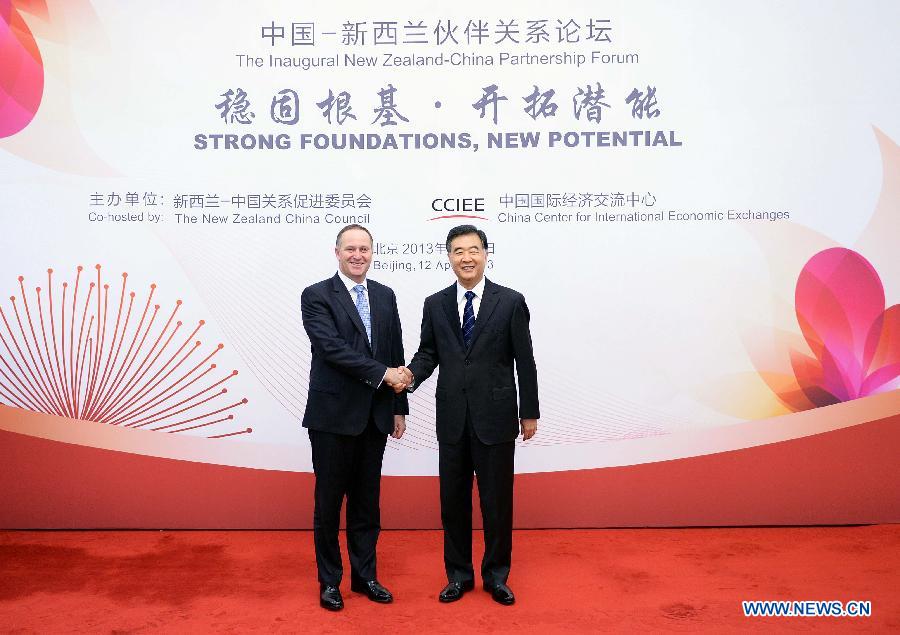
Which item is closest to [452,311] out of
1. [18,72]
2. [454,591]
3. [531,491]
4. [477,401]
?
[477,401]

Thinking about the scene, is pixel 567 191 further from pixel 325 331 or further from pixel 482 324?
pixel 325 331

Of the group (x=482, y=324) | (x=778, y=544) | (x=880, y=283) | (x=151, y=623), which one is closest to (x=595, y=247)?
(x=482, y=324)

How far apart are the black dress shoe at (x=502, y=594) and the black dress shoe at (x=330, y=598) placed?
0.61 meters

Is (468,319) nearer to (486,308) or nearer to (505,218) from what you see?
(486,308)

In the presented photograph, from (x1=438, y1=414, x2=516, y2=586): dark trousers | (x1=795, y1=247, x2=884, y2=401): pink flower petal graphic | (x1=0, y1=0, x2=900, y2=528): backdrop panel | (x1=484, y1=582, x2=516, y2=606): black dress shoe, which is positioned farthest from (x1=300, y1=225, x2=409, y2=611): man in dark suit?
(x1=795, y1=247, x2=884, y2=401): pink flower petal graphic

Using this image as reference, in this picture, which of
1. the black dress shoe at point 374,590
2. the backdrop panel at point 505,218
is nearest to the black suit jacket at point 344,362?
the black dress shoe at point 374,590

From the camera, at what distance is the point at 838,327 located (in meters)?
3.74

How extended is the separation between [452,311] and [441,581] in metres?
1.20

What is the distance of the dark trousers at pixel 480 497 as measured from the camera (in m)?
2.84

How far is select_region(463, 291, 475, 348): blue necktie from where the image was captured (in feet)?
9.43

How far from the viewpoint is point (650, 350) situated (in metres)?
3.78

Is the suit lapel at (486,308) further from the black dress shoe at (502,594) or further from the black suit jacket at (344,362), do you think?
the black dress shoe at (502,594)

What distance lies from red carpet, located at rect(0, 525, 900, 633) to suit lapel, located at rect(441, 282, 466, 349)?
1.08m

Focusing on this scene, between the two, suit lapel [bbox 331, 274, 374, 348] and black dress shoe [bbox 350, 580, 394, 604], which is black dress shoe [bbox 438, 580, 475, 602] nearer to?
black dress shoe [bbox 350, 580, 394, 604]
